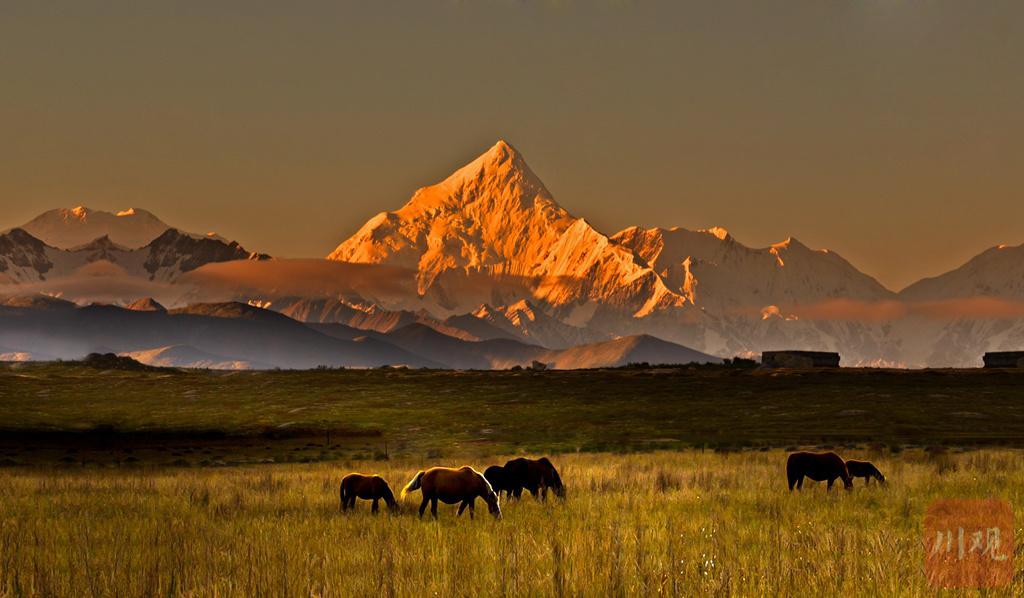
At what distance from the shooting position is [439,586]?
1203cm

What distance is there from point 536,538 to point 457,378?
519 ft

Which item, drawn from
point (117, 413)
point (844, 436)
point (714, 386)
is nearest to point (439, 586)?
point (844, 436)

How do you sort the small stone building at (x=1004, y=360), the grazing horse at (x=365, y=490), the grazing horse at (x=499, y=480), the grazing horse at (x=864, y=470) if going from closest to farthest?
the grazing horse at (x=365, y=490) < the grazing horse at (x=499, y=480) < the grazing horse at (x=864, y=470) < the small stone building at (x=1004, y=360)

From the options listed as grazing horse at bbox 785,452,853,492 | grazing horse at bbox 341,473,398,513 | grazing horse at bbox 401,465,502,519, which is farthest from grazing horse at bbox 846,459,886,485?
grazing horse at bbox 341,473,398,513

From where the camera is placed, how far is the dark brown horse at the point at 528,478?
2305 cm

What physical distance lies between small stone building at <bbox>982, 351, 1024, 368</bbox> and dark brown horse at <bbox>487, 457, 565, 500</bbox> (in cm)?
16212

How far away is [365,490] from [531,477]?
4490 mm

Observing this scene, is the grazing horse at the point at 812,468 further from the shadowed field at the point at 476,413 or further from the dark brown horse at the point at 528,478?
the shadowed field at the point at 476,413

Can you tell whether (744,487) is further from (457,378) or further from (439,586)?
(457,378)

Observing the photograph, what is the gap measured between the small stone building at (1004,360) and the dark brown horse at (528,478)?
16212 cm

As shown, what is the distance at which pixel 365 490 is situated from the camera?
20969mm

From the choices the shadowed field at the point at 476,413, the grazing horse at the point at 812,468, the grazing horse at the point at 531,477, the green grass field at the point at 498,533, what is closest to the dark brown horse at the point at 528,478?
the grazing horse at the point at 531,477

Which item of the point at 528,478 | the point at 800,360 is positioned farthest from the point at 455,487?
the point at 800,360

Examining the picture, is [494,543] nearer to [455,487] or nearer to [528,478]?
[455,487]
